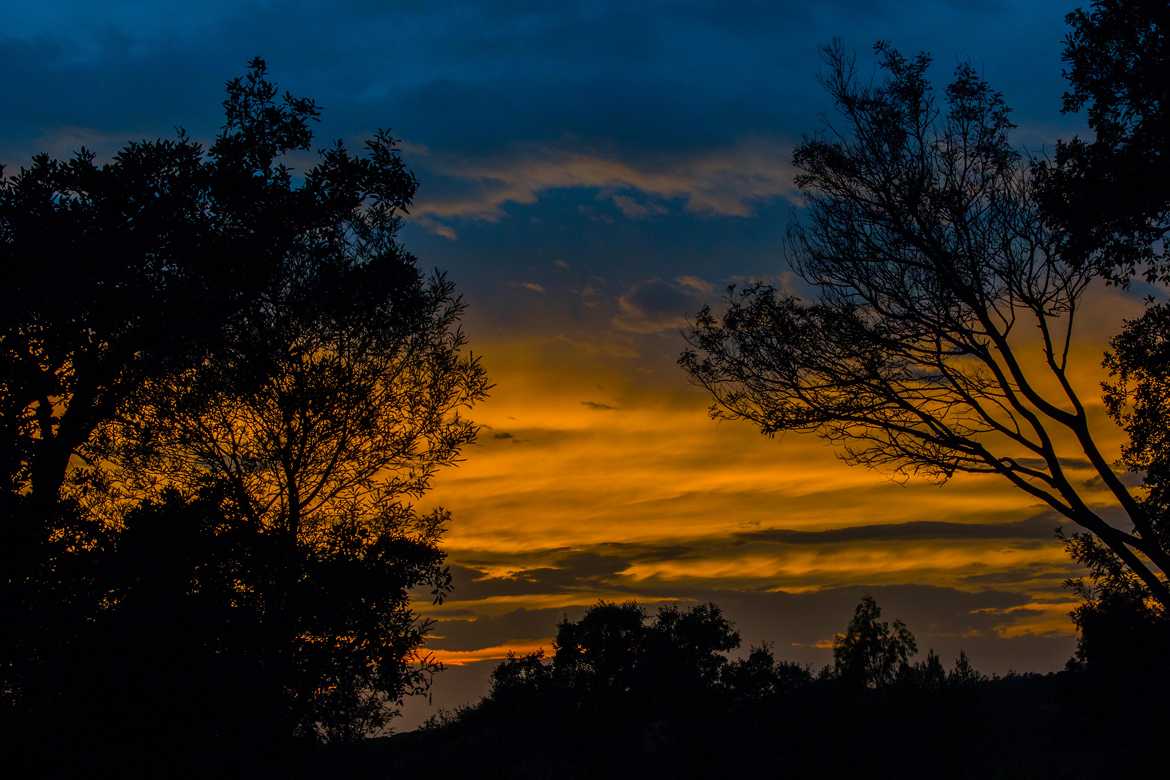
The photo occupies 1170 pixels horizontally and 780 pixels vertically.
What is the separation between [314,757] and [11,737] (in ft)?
18.3

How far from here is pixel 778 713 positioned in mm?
29969

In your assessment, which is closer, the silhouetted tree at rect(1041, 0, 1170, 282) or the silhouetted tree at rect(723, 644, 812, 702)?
the silhouetted tree at rect(1041, 0, 1170, 282)

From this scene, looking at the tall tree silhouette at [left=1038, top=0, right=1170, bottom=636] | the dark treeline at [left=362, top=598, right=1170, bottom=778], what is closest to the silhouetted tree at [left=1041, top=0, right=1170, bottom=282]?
the tall tree silhouette at [left=1038, top=0, right=1170, bottom=636]

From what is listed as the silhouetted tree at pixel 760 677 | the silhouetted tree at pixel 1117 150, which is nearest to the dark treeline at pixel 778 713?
the silhouetted tree at pixel 760 677

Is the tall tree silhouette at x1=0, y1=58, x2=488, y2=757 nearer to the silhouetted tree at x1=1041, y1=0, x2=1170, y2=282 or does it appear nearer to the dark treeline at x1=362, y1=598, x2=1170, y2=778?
the dark treeline at x1=362, y1=598, x2=1170, y2=778

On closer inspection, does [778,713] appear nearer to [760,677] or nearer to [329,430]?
[760,677]

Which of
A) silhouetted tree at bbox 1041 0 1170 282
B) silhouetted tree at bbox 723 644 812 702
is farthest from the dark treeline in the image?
silhouetted tree at bbox 1041 0 1170 282

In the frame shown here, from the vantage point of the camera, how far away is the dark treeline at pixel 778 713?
25375mm

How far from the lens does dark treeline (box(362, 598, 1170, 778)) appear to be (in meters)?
25.4

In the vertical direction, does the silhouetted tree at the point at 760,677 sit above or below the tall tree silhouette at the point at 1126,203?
below

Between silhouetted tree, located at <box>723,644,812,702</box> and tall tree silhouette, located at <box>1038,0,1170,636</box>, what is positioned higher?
tall tree silhouette, located at <box>1038,0,1170,636</box>

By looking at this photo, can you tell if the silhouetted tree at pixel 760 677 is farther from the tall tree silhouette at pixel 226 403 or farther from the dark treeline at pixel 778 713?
the tall tree silhouette at pixel 226 403

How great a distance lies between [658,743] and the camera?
30.3m

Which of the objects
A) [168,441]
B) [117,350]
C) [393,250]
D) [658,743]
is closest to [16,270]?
[117,350]
